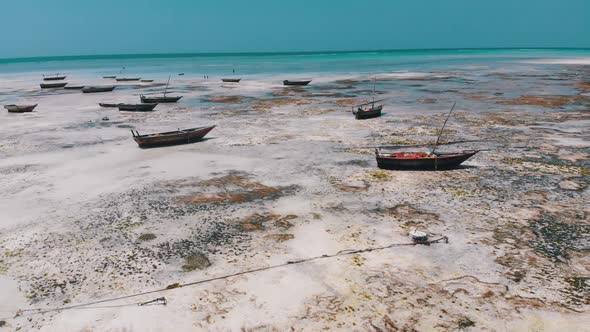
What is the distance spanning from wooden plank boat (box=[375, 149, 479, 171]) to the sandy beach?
46 cm

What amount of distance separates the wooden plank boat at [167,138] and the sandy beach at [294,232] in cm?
46

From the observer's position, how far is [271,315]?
9.10 meters

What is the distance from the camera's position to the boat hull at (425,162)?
1824cm

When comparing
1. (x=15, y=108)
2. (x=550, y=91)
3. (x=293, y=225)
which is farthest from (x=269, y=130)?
(x=550, y=91)

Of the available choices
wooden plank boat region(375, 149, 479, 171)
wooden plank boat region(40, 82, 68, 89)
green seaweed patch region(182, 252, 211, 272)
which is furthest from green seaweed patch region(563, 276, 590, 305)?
wooden plank boat region(40, 82, 68, 89)

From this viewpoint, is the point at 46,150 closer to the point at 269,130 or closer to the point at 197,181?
the point at 197,181

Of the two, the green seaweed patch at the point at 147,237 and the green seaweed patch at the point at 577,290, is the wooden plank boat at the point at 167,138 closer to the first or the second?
the green seaweed patch at the point at 147,237

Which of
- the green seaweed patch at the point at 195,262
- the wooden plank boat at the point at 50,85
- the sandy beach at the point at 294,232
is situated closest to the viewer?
the sandy beach at the point at 294,232

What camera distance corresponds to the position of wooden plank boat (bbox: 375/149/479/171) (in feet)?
59.8

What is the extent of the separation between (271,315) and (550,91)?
4817 centimetres

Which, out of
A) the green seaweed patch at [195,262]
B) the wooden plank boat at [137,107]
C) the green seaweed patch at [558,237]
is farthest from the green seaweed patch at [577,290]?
the wooden plank boat at [137,107]

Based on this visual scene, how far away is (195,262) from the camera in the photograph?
37.4 ft

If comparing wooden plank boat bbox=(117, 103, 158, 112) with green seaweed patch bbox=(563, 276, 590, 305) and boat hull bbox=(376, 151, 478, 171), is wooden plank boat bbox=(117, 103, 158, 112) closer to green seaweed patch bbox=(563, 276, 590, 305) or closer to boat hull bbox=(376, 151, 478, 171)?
boat hull bbox=(376, 151, 478, 171)

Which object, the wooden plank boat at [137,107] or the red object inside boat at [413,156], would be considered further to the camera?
the wooden plank boat at [137,107]
